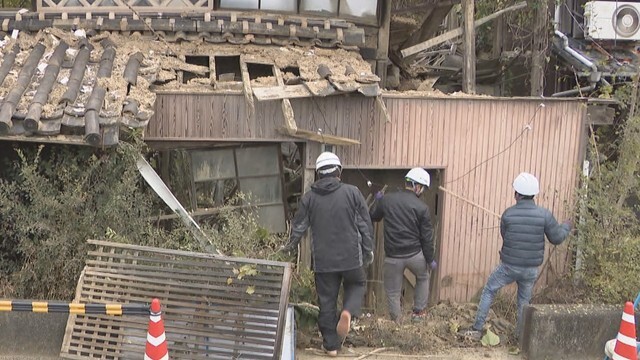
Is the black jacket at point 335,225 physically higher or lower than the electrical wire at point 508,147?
lower

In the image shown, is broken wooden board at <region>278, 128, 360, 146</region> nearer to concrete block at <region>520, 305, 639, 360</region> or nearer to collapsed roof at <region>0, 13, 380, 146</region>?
collapsed roof at <region>0, 13, 380, 146</region>

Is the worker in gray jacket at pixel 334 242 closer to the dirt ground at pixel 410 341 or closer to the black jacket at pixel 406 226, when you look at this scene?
the dirt ground at pixel 410 341

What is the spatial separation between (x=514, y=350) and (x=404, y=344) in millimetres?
1295

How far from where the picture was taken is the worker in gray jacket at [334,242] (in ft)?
19.7

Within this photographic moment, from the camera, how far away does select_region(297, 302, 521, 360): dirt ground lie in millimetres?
6441

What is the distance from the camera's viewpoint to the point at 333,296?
20.3 ft

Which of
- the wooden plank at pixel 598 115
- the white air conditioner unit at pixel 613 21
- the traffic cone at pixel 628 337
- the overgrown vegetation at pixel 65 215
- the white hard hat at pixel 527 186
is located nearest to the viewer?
the traffic cone at pixel 628 337

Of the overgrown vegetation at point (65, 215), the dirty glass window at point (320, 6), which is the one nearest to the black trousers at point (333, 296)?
the overgrown vegetation at point (65, 215)

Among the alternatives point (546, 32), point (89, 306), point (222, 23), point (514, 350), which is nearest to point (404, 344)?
point (514, 350)

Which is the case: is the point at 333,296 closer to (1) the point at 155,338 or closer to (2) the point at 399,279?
(2) the point at 399,279

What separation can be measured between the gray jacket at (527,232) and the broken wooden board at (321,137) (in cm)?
212

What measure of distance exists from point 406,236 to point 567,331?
206 centimetres

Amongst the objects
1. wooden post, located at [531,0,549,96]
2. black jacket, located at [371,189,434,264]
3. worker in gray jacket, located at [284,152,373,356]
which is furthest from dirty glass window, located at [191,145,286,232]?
wooden post, located at [531,0,549,96]

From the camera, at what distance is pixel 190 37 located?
8.06m
